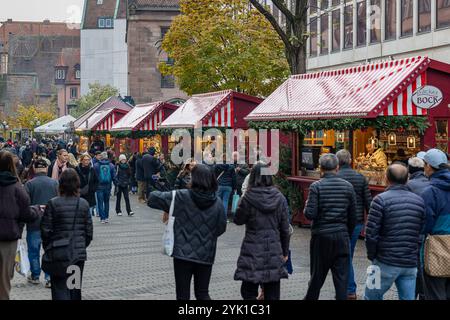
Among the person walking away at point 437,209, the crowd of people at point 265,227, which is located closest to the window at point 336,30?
the crowd of people at point 265,227

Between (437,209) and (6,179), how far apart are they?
4.42m

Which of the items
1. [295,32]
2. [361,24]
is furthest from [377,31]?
[295,32]

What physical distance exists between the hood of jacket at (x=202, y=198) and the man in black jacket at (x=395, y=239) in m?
1.52

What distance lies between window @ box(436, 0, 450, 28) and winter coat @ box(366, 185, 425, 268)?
975 inches

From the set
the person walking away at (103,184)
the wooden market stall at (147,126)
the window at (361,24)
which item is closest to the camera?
the person walking away at (103,184)

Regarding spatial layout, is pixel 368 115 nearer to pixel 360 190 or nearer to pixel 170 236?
pixel 360 190

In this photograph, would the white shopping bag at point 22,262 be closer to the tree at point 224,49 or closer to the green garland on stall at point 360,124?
the green garland on stall at point 360,124

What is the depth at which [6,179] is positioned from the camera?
29.8 feet

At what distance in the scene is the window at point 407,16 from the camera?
34.6 meters

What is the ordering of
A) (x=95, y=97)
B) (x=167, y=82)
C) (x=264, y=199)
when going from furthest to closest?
(x=95, y=97)
(x=167, y=82)
(x=264, y=199)

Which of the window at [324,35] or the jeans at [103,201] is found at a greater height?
the window at [324,35]

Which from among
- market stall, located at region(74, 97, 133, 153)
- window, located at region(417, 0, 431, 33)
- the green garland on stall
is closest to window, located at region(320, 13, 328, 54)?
window, located at region(417, 0, 431, 33)

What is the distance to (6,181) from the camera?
9.06 m
